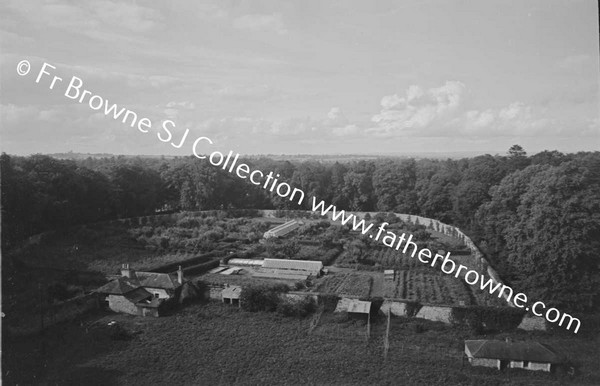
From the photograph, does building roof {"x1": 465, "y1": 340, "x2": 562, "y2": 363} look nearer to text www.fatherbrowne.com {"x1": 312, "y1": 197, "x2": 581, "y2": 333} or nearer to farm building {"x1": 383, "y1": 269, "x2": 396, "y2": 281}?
text www.fatherbrowne.com {"x1": 312, "y1": 197, "x2": 581, "y2": 333}

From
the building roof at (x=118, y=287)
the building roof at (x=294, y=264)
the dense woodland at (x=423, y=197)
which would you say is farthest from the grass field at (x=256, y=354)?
the building roof at (x=294, y=264)

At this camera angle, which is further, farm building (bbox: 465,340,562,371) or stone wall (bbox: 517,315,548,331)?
stone wall (bbox: 517,315,548,331)

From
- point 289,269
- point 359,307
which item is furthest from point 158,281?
point 359,307

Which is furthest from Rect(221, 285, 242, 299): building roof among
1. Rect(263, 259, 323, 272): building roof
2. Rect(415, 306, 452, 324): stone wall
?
Rect(415, 306, 452, 324): stone wall

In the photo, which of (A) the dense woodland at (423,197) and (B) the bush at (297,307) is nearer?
(A) the dense woodland at (423,197)

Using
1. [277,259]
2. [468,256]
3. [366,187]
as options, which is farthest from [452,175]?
→ [277,259]

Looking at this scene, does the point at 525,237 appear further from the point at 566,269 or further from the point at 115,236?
the point at 115,236

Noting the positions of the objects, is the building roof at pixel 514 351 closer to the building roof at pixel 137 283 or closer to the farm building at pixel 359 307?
the farm building at pixel 359 307
